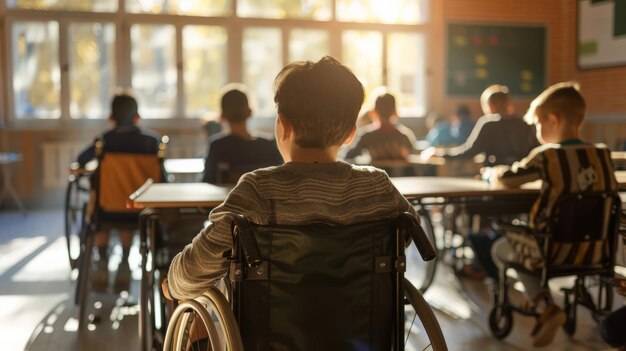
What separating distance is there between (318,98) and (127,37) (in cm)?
751

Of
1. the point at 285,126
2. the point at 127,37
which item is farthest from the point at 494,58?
the point at 285,126

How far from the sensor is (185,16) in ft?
28.9

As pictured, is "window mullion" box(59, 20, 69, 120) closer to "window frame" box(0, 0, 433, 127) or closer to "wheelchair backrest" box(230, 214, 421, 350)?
"window frame" box(0, 0, 433, 127)

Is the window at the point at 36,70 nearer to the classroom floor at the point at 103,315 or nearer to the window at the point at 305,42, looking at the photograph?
the window at the point at 305,42

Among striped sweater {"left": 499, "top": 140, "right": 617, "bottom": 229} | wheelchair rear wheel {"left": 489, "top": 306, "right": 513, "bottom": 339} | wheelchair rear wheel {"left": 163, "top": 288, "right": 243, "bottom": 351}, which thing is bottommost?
wheelchair rear wheel {"left": 489, "top": 306, "right": 513, "bottom": 339}

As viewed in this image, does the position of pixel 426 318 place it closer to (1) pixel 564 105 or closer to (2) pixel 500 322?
(1) pixel 564 105

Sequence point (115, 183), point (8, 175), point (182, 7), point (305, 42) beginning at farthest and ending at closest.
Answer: point (305, 42) < point (182, 7) < point (8, 175) < point (115, 183)

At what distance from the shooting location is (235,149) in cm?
361

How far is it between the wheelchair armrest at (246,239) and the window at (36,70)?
765cm

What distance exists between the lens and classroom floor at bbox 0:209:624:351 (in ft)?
10.9

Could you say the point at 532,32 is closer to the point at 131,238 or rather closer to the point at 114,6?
the point at 114,6

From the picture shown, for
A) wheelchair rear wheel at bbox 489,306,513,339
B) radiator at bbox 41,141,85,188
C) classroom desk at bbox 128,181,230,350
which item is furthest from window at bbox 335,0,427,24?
classroom desk at bbox 128,181,230,350

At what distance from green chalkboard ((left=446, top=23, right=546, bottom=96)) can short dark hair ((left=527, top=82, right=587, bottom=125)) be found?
668cm

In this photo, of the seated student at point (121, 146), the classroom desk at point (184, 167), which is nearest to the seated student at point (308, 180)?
the seated student at point (121, 146)
